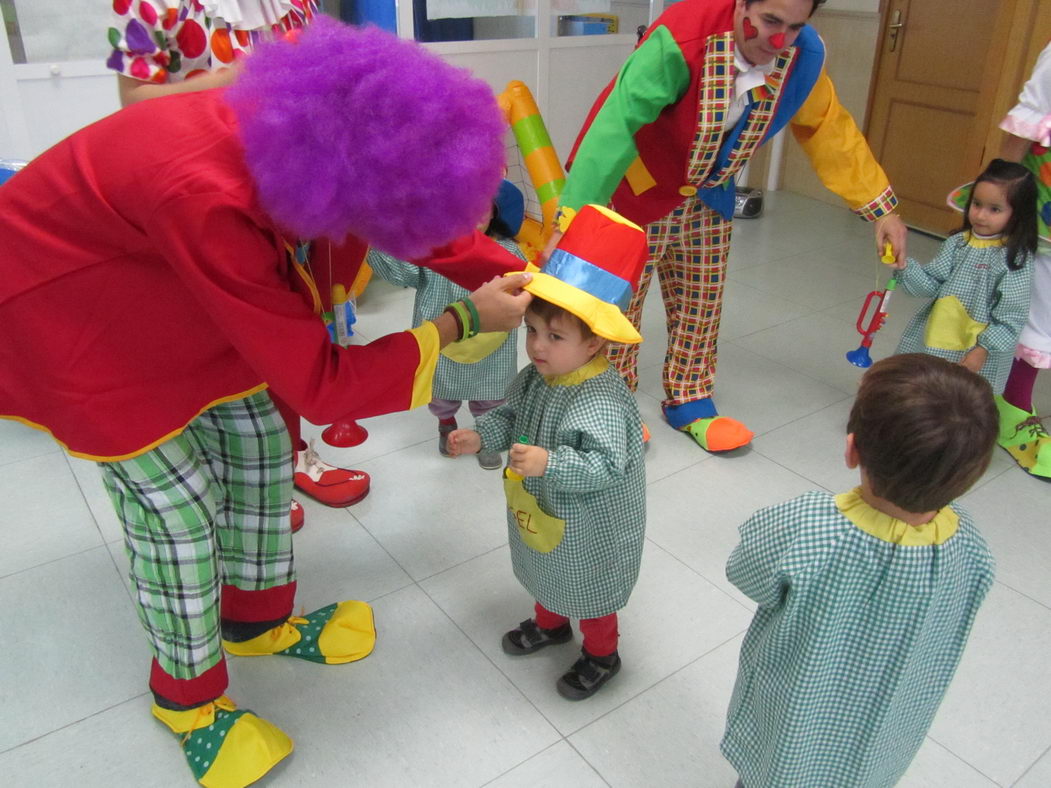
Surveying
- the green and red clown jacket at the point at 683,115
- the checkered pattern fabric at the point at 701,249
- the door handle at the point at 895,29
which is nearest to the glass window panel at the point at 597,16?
the door handle at the point at 895,29

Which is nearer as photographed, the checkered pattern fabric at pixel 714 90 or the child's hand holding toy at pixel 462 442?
the child's hand holding toy at pixel 462 442

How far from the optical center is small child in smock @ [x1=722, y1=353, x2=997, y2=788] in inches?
38.0

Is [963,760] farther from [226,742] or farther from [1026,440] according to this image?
[226,742]

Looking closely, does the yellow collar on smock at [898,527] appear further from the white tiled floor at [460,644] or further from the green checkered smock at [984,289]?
the green checkered smock at [984,289]

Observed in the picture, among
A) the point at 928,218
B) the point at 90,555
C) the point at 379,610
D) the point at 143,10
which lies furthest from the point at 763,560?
the point at 928,218

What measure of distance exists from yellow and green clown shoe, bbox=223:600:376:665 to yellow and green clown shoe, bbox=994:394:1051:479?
182 cm

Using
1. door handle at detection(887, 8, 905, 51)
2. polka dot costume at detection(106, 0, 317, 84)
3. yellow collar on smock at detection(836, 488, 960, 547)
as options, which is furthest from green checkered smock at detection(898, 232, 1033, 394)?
door handle at detection(887, 8, 905, 51)

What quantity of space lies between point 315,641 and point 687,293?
4.68ft

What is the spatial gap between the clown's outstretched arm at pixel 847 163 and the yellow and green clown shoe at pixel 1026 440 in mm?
606

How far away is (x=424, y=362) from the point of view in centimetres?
126

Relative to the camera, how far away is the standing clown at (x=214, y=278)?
1.03m

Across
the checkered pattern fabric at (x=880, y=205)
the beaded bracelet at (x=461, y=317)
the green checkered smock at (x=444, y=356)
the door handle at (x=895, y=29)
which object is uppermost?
the door handle at (x=895, y=29)

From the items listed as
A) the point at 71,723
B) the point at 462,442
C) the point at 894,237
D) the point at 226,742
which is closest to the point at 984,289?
the point at 894,237

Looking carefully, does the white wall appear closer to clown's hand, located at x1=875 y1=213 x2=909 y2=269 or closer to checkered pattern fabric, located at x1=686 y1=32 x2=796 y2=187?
checkered pattern fabric, located at x1=686 y1=32 x2=796 y2=187
